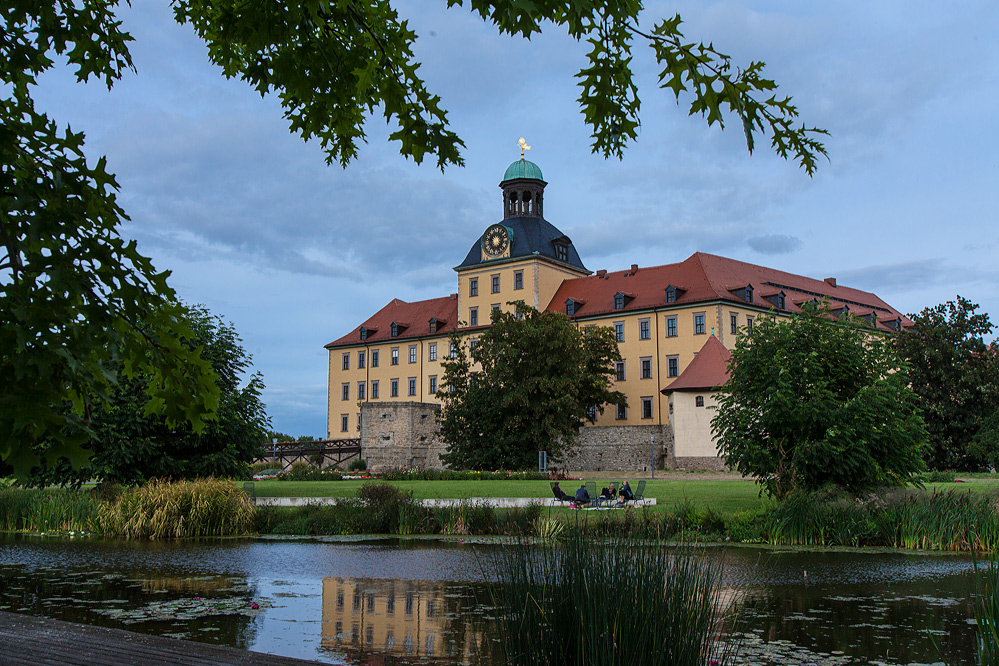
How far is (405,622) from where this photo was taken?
8289mm

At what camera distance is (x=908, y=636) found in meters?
7.41

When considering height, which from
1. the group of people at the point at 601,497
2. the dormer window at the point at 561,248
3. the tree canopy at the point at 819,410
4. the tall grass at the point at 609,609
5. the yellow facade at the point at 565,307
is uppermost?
the dormer window at the point at 561,248

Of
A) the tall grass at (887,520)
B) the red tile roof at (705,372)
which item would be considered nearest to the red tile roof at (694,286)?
the red tile roof at (705,372)

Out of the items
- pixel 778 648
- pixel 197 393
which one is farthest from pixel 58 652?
pixel 778 648

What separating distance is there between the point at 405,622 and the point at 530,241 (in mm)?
60437

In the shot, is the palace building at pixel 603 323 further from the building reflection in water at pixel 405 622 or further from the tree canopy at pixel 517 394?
the building reflection in water at pixel 405 622

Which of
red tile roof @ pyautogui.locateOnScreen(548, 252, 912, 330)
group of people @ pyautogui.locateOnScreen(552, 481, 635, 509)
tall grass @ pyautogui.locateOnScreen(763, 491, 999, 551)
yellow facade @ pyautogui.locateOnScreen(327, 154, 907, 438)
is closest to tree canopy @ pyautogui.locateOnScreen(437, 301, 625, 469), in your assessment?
yellow facade @ pyautogui.locateOnScreen(327, 154, 907, 438)

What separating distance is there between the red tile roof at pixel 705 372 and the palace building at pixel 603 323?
8cm

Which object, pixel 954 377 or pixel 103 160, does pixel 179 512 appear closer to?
pixel 103 160

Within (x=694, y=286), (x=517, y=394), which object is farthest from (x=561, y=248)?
(x=517, y=394)

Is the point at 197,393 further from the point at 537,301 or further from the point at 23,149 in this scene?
the point at 537,301

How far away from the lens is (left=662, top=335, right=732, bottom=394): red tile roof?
4950cm

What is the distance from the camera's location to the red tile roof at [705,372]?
1949 inches

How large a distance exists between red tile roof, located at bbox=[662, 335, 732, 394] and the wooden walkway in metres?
45.2
